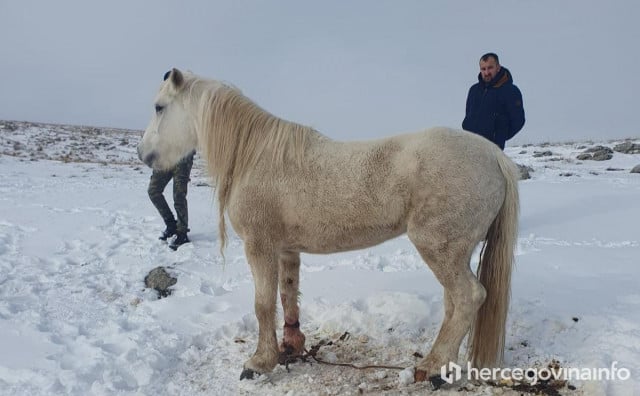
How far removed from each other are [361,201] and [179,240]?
430cm

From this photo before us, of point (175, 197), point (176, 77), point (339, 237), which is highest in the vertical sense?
point (176, 77)

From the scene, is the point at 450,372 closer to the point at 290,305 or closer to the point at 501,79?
the point at 290,305

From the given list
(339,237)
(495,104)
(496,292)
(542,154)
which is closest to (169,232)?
(339,237)

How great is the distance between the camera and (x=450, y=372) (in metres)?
2.92

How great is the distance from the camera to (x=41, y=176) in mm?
13242

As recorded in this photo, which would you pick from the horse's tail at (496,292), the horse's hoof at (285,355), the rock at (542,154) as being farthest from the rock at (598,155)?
the horse's hoof at (285,355)

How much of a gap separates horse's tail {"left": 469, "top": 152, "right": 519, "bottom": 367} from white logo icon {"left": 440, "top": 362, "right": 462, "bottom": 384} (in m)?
0.22

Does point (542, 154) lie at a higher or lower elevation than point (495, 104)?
lower

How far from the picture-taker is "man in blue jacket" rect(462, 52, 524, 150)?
4910mm

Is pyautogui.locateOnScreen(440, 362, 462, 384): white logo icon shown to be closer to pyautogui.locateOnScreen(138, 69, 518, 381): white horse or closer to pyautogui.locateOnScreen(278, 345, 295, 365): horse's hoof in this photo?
pyautogui.locateOnScreen(138, 69, 518, 381): white horse

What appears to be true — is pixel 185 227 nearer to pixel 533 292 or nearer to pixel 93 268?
pixel 93 268

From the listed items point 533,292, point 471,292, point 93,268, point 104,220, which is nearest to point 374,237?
point 471,292

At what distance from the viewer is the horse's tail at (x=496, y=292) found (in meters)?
3.02

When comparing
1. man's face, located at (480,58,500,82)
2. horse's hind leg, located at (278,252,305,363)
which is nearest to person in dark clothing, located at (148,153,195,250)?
horse's hind leg, located at (278,252,305,363)
